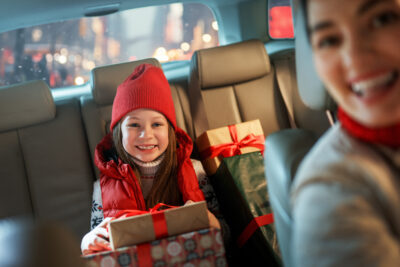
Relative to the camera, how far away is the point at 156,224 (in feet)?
4.86

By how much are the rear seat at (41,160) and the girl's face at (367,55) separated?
1.80 meters

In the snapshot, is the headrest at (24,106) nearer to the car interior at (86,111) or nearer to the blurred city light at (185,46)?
the car interior at (86,111)

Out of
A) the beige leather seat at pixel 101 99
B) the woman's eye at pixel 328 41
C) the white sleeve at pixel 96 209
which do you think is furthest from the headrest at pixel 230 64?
the woman's eye at pixel 328 41

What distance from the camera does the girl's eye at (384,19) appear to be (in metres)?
0.66

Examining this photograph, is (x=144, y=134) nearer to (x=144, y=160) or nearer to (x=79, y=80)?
(x=144, y=160)

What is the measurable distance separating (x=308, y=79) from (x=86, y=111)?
159 cm

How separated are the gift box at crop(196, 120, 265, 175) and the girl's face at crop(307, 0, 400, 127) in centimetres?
150

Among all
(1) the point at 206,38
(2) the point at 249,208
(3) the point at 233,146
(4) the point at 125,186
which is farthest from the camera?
(1) the point at 206,38

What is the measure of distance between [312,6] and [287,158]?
1.61ft

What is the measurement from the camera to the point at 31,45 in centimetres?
299

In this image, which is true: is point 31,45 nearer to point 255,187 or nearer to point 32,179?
point 32,179

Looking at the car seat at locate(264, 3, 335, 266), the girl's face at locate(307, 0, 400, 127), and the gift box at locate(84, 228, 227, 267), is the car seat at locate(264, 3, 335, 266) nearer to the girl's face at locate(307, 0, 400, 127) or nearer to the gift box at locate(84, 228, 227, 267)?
the girl's face at locate(307, 0, 400, 127)

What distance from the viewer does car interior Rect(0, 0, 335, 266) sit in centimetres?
224

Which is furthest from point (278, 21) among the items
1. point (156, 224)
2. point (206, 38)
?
point (156, 224)
